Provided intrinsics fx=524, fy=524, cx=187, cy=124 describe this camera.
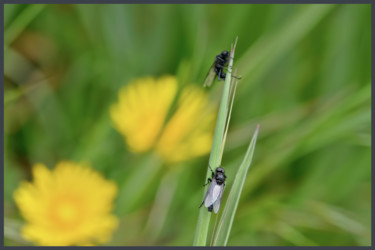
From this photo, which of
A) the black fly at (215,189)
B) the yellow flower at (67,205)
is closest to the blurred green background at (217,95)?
the yellow flower at (67,205)

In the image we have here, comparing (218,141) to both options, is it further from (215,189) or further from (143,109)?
(143,109)

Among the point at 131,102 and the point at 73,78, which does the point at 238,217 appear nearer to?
the point at 131,102

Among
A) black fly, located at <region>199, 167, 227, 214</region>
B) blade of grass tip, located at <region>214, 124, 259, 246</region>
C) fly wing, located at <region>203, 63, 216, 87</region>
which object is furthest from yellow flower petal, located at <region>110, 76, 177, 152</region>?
blade of grass tip, located at <region>214, 124, 259, 246</region>

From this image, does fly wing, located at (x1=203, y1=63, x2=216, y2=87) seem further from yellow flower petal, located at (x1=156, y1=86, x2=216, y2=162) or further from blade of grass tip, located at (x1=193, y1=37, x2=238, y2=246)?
blade of grass tip, located at (x1=193, y1=37, x2=238, y2=246)

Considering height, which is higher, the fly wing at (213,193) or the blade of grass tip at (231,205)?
the fly wing at (213,193)

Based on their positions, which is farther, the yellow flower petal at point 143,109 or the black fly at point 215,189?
the yellow flower petal at point 143,109

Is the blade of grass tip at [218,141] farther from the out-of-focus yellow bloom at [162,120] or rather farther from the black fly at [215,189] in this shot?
the out-of-focus yellow bloom at [162,120]

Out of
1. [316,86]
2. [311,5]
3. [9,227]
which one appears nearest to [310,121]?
[316,86]
